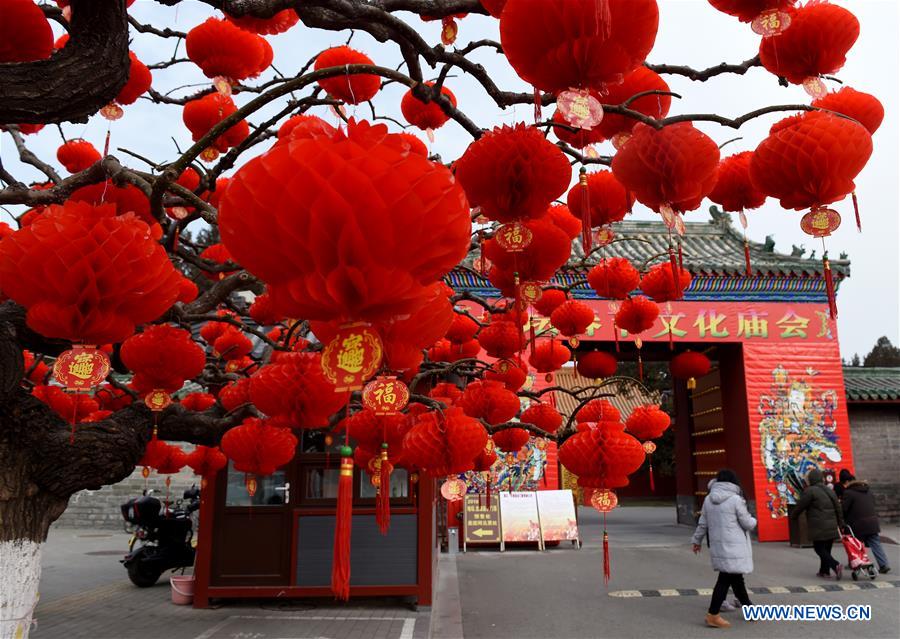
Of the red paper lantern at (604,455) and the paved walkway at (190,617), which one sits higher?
the red paper lantern at (604,455)

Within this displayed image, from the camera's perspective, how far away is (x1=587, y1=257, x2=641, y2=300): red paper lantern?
446 cm

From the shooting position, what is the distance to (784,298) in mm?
12203

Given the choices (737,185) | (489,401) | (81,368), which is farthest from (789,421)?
(81,368)

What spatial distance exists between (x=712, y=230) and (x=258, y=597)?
13.4 meters

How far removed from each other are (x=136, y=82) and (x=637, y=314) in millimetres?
3871

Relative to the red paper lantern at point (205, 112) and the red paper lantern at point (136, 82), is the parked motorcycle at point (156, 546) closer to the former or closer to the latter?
the red paper lantern at point (205, 112)

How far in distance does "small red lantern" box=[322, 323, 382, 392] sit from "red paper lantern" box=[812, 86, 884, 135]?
196 centimetres

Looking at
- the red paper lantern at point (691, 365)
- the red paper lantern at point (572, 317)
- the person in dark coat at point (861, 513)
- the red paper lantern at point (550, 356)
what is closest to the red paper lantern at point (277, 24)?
the red paper lantern at point (572, 317)

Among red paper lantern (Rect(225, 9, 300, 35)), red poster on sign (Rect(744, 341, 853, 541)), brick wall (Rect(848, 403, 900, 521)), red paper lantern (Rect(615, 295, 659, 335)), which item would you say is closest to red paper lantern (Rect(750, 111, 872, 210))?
red paper lantern (Rect(225, 9, 300, 35))

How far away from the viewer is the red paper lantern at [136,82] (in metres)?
3.25

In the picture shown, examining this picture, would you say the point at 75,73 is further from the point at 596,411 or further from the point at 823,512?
the point at 823,512

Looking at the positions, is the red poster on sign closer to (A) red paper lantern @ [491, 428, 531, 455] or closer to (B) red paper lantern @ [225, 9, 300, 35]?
(A) red paper lantern @ [491, 428, 531, 455]

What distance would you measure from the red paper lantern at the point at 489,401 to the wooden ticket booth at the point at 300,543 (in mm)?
2459

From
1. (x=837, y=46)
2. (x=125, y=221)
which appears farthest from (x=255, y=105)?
(x=837, y=46)
